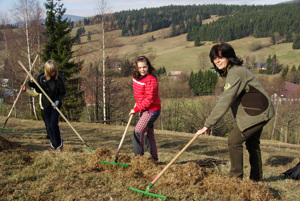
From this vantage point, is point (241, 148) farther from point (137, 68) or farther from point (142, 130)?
point (137, 68)

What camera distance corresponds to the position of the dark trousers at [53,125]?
5.97m

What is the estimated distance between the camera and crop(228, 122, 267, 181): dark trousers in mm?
3758

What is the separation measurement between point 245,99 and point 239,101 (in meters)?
0.11

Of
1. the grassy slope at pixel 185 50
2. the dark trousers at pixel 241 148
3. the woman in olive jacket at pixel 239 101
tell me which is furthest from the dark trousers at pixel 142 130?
the grassy slope at pixel 185 50

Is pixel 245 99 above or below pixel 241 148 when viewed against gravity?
above

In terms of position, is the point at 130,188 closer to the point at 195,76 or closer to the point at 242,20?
the point at 195,76

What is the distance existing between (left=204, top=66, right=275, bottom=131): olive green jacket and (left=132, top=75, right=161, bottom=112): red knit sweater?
1398 mm

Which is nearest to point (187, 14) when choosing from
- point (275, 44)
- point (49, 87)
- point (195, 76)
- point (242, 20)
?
point (242, 20)

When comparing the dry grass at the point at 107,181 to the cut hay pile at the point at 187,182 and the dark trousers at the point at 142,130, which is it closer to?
the cut hay pile at the point at 187,182

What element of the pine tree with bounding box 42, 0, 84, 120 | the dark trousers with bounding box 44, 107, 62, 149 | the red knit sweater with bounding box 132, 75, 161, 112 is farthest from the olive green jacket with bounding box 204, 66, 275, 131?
the pine tree with bounding box 42, 0, 84, 120

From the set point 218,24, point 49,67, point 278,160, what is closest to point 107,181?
point 49,67

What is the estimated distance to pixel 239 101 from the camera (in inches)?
148

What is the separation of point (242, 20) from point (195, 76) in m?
63.3

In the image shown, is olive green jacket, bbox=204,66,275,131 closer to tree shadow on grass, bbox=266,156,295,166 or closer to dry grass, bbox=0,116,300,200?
dry grass, bbox=0,116,300,200
